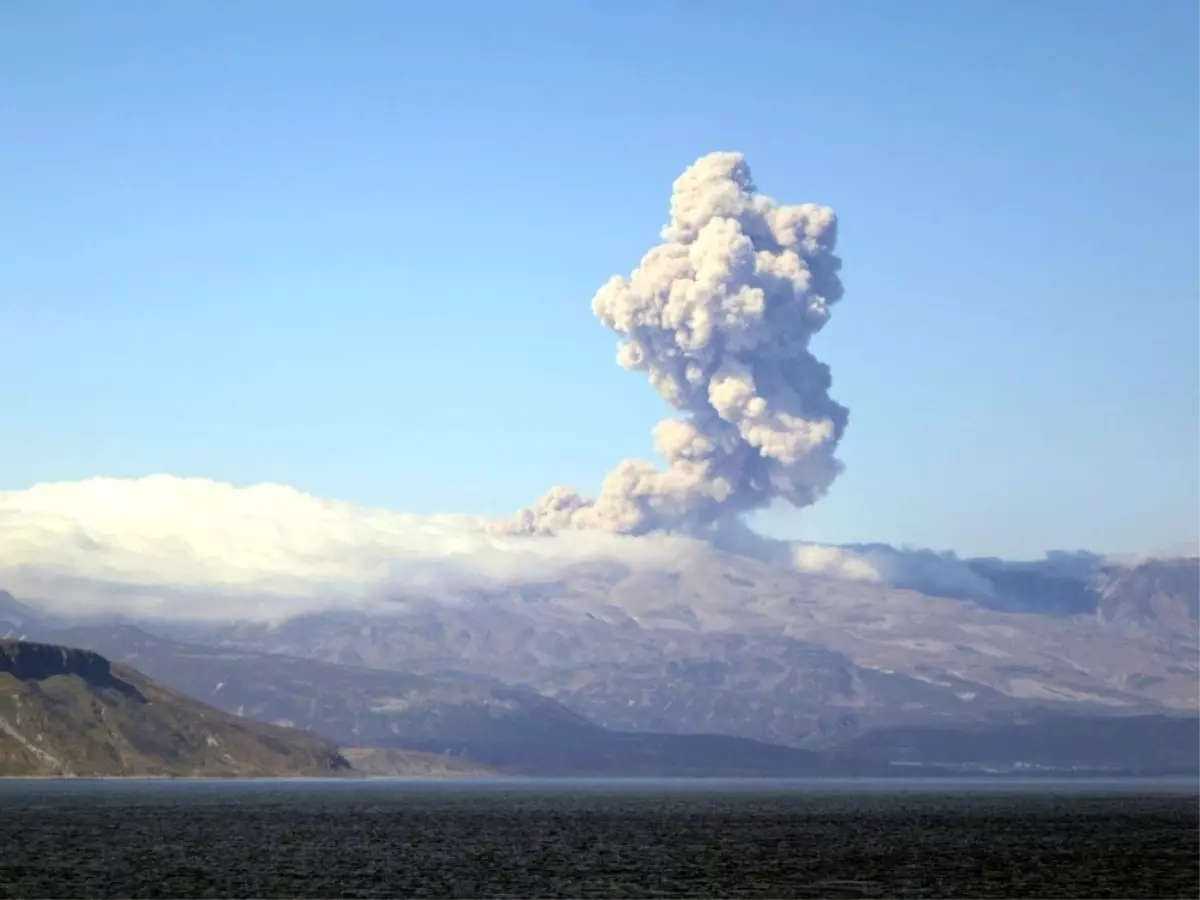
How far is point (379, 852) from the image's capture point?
649ft

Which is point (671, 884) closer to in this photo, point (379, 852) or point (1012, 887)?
point (1012, 887)

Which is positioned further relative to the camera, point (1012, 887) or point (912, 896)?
point (1012, 887)

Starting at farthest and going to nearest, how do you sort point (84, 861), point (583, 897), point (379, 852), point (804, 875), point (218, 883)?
1. point (379, 852)
2. point (84, 861)
3. point (804, 875)
4. point (218, 883)
5. point (583, 897)

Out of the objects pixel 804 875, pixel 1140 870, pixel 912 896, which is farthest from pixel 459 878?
pixel 1140 870

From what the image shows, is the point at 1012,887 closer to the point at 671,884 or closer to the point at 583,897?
the point at 671,884

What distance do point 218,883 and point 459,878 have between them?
21162 mm

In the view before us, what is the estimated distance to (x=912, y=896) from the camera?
460ft

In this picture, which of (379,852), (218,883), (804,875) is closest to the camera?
(218,883)

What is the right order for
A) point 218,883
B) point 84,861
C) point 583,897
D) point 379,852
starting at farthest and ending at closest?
point 379,852
point 84,861
point 218,883
point 583,897

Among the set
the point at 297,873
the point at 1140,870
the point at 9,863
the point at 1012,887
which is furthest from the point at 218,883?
the point at 1140,870

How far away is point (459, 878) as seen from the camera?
159m

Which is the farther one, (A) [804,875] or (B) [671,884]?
(A) [804,875]

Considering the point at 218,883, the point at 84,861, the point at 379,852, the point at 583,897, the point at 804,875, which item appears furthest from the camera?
the point at 379,852

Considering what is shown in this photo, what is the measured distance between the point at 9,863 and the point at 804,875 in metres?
74.5
